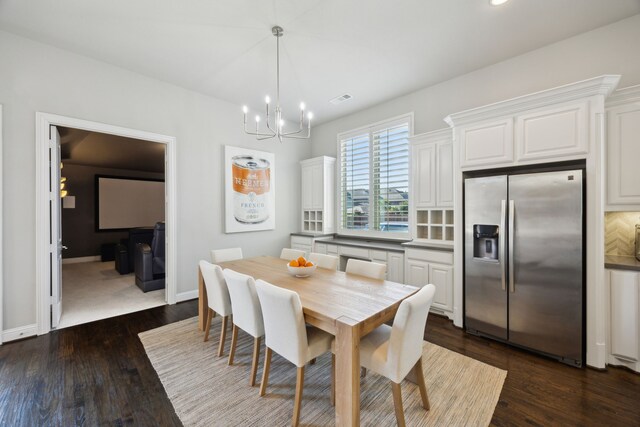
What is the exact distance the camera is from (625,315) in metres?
2.21

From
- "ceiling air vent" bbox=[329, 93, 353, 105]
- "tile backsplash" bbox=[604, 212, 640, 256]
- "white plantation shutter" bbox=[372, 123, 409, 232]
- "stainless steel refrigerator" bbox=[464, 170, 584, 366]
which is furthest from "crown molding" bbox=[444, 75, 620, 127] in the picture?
"ceiling air vent" bbox=[329, 93, 353, 105]

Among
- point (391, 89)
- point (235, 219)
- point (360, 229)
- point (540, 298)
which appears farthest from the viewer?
point (360, 229)

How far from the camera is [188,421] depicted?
1703mm

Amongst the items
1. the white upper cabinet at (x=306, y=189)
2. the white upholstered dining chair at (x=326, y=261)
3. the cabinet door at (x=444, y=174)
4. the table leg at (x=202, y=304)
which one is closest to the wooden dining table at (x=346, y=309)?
the white upholstered dining chair at (x=326, y=261)

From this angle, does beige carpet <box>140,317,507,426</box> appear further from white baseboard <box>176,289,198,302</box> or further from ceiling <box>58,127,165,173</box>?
ceiling <box>58,127,165,173</box>

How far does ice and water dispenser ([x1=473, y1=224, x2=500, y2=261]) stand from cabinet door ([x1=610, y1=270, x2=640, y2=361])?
0.87 metres

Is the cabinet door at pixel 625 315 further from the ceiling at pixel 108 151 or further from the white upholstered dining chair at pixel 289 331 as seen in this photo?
the ceiling at pixel 108 151

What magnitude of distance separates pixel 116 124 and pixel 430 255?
430 centimetres

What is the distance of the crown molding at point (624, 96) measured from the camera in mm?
2221

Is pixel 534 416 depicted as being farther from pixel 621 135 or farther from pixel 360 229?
pixel 360 229

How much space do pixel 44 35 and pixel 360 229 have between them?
4630 millimetres

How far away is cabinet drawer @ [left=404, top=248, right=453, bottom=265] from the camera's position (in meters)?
3.13

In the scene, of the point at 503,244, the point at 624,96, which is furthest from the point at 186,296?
the point at 624,96

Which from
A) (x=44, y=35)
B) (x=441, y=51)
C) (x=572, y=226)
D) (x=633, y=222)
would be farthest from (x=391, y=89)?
(x=44, y=35)
